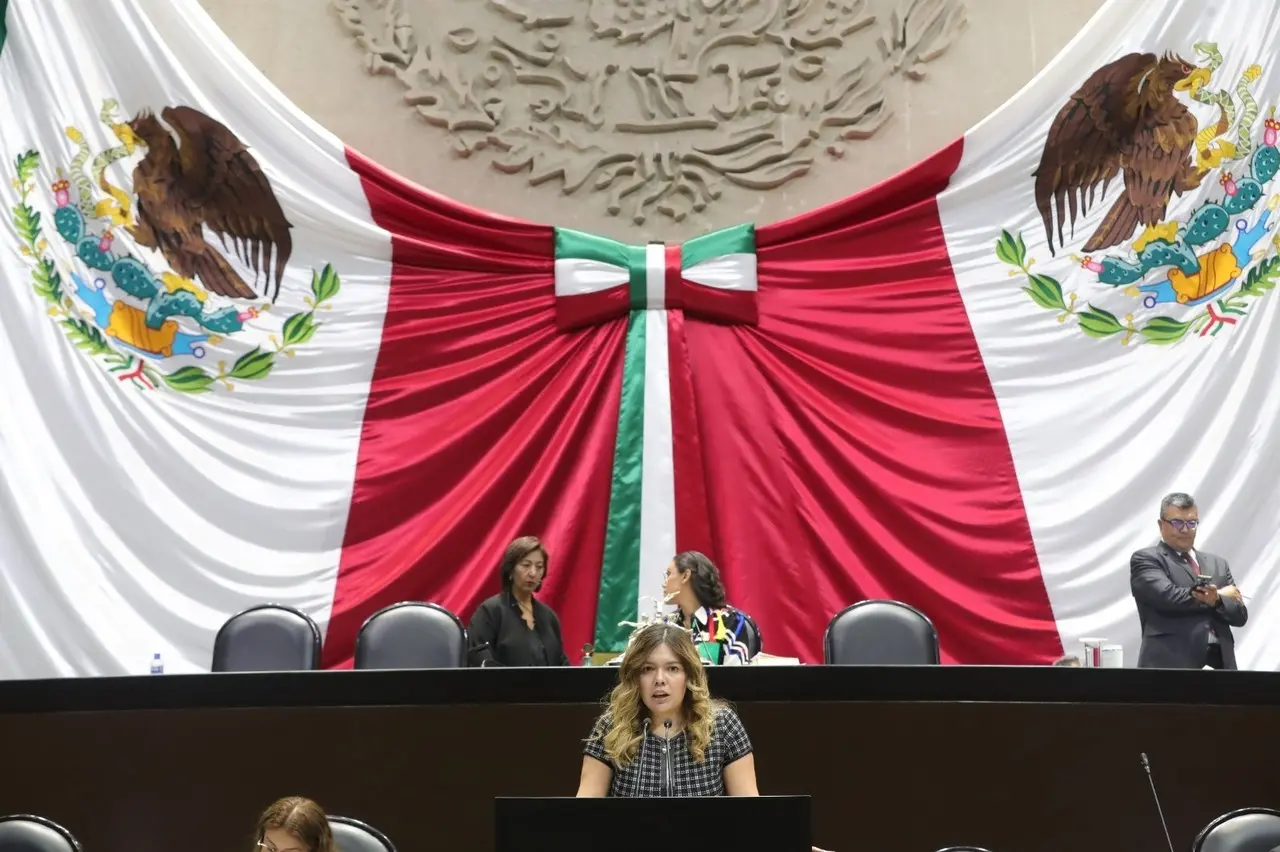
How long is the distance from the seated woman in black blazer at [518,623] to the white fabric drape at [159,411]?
3.51ft

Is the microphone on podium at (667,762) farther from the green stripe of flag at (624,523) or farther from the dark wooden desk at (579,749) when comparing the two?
the green stripe of flag at (624,523)

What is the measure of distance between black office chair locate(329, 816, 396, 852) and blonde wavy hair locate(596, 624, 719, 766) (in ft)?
1.85

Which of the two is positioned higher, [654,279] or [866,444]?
[654,279]

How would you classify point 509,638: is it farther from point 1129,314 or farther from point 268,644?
point 1129,314

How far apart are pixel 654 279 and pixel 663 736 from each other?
3.07 metres

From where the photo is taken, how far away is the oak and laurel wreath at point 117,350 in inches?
224

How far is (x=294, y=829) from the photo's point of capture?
102 inches

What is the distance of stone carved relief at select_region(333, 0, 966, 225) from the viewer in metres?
6.21

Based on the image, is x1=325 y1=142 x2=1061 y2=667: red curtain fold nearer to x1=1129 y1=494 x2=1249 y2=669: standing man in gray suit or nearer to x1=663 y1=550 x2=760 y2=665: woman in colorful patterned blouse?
x1=1129 y1=494 x2=1249 y2=669: standing man in gray suit

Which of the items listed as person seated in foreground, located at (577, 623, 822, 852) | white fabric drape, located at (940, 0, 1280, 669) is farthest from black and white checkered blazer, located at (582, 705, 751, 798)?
white fabric drape, located at (940, 0, 1280, 669)

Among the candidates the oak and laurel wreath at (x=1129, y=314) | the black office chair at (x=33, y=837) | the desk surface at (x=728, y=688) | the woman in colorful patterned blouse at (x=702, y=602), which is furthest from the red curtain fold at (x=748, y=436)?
the black office chair at (x=33, y=837)

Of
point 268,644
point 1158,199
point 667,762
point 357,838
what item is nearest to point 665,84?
point 1158,199

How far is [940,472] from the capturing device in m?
5.73

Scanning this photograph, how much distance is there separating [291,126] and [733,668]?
10.8 ft
